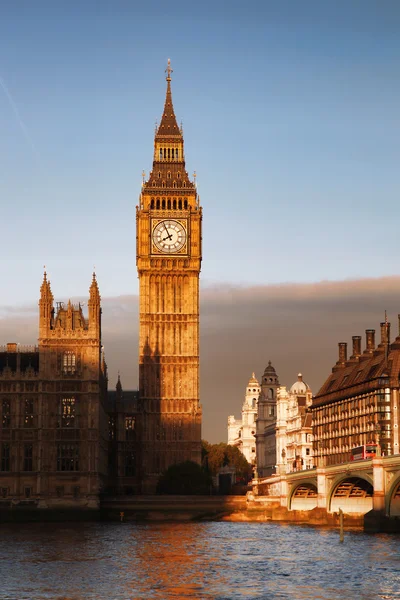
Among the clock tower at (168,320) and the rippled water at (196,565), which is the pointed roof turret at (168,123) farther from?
the rippled water at (196,565)

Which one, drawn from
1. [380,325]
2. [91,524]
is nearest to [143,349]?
[380,325]

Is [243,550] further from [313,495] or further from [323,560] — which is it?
[313,495]

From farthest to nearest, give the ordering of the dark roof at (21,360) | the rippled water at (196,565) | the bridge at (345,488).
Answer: the dark roof at (21,360)
the bridge at (345,488)
the rippled water at (196,565)

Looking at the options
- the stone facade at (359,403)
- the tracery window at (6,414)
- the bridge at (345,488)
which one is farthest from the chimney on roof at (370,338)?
the tracery window at (6,414)

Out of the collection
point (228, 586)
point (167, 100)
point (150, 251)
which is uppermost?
point (167, 100)

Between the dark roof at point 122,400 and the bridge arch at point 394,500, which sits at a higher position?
the dark roof at point 122,400

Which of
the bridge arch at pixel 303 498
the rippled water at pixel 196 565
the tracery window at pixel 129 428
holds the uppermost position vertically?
the tracery window at pixel 129 428

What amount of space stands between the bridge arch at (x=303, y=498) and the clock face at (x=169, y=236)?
43.2 m

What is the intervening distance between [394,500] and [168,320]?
72802mm

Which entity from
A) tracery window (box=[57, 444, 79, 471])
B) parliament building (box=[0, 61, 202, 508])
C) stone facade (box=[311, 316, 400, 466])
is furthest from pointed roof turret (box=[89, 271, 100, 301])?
stone facade (box=[311, 316, 400, 466])

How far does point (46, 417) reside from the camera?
484 ft

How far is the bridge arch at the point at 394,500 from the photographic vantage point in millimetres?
109331

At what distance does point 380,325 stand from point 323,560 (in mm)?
87742

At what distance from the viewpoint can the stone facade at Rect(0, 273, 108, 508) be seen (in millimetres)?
146625
